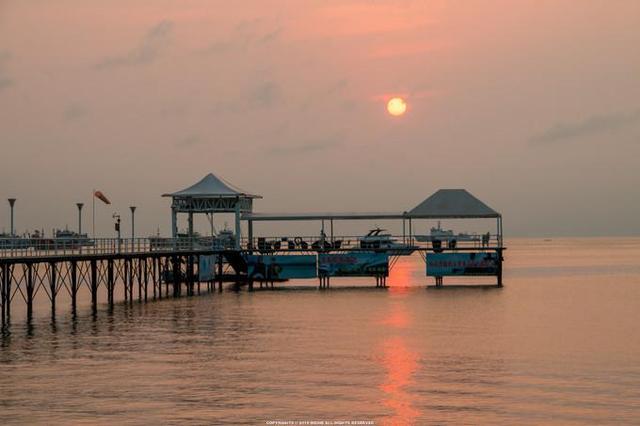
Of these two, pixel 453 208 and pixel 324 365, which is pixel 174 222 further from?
pixel 324 365

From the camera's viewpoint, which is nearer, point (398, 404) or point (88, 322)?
point (398, 404)

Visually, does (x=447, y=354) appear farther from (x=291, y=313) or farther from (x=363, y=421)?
(x=291, y=313)

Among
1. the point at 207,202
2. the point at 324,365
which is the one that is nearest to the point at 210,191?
Result: the point at 207,202

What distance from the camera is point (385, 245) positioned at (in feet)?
277

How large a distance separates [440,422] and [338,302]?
141 feet

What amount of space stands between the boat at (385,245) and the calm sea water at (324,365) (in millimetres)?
11841

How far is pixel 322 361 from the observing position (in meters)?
42.6

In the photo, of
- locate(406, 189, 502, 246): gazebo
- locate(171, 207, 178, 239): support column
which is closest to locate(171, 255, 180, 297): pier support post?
locate(171, 207, 178, 239): support column

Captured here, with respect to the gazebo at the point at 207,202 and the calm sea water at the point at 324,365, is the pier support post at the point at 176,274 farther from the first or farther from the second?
the calm sea water at the point at 324,365

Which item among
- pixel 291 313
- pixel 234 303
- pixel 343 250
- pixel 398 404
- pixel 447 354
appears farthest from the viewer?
pixel 343 250

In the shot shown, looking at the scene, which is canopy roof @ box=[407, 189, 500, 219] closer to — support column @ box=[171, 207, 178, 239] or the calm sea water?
the calm sea water

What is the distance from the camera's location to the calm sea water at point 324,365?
1284 inches

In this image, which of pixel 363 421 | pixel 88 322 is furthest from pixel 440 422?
pixel 88 322

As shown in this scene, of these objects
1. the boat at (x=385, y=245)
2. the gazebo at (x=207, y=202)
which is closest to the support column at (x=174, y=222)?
the gazebo at (x=207, y=202)
